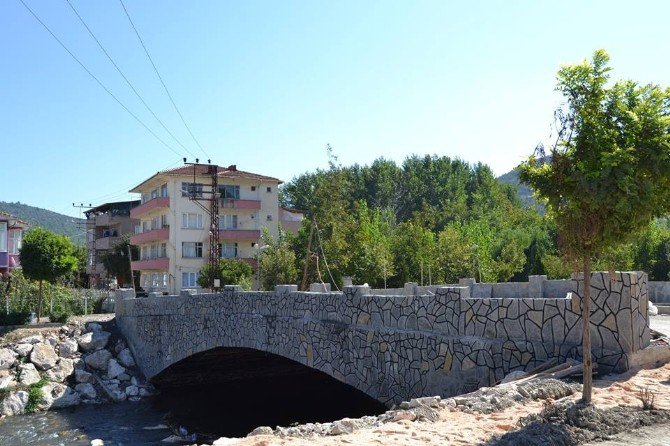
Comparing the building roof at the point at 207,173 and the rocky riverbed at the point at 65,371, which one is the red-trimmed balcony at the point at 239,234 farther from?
the rocky riverbed at the point at 65,371

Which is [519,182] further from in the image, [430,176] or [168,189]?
[430,176]

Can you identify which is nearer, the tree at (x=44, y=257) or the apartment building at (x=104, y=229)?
the tree at (x=44, y=257)

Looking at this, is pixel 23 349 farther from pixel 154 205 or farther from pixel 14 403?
pixel 154 205

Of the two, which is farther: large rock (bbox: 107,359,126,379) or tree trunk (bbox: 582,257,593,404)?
large rock (bbox: 107,359,126,379)

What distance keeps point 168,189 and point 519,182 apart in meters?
44.0

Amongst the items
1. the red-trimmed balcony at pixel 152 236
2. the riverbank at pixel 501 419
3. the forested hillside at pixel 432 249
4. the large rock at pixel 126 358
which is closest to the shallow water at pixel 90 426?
the large rock at pixel 126 358

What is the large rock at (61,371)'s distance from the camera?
28203 millimetres

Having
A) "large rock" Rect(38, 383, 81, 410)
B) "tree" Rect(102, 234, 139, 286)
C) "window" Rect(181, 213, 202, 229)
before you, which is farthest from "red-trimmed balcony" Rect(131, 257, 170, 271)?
"large rock" Rect(38, 383, 81, 410)

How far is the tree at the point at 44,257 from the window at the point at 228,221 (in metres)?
16.8

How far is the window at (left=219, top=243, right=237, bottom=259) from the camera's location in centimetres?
4931

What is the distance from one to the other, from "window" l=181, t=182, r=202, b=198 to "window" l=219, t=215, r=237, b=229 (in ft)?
9.57

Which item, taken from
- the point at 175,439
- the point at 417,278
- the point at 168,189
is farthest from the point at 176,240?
the point at 175,439

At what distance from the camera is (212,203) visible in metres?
43.9

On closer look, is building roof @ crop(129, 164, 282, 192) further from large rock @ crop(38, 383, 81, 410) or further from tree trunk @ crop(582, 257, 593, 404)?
tree trunk @ crop(582, 257, 593, 404)
